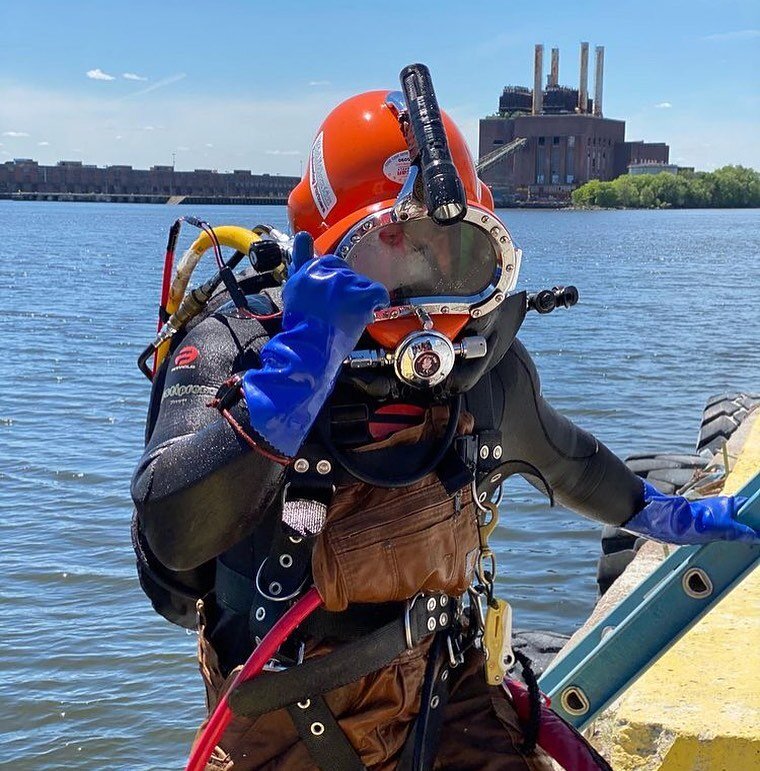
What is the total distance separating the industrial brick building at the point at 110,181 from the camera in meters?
151

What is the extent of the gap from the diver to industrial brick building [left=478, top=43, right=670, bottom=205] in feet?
386

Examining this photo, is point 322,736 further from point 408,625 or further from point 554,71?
point 554,71

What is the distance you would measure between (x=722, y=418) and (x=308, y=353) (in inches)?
412

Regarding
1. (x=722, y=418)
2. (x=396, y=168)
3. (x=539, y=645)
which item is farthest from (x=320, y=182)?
(x=722, y=418)

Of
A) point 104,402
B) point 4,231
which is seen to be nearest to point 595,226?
point 4,231

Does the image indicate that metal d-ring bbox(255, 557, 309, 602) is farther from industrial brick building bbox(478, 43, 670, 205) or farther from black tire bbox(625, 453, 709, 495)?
industrial brick building bbox(478, 43, 670, 205)

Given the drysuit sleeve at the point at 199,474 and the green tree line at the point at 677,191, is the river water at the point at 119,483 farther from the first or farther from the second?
the green tree line at the point at 677,191

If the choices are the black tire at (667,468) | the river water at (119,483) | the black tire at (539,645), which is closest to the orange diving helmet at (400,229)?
the black tire at (539,645)

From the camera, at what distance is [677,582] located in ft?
10.3

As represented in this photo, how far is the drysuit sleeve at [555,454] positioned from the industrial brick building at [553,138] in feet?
385

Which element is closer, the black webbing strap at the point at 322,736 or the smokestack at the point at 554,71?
the black webbing strap at the point at 322,736

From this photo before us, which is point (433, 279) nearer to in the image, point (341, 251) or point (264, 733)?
point (341, 251)

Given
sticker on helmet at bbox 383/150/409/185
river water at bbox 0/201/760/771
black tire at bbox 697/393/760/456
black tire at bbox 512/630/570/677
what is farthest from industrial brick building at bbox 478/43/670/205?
sticker on helmet at bbox 383/150/409/185

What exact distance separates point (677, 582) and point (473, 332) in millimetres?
1199
